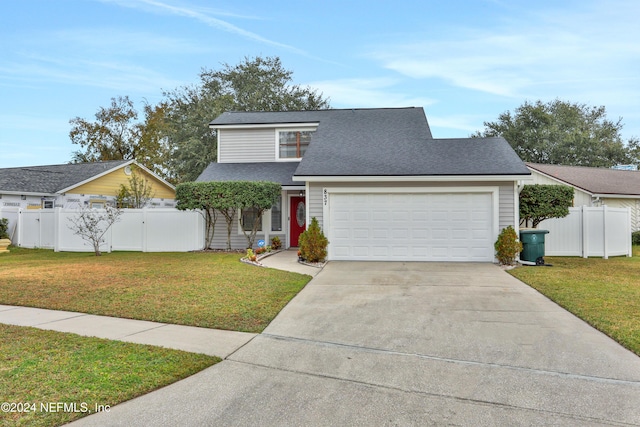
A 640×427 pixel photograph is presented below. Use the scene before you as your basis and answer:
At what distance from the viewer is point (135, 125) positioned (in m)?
37.8

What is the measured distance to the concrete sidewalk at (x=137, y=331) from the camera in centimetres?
475

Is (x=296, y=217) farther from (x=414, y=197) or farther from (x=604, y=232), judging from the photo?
(x=604, y=232)

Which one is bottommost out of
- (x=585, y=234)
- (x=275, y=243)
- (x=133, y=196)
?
(x=275, y=243)

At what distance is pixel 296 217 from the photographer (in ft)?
53.5

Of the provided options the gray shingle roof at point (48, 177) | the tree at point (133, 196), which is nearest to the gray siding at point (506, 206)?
the tree at point (133, 196)

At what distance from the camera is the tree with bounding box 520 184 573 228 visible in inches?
494

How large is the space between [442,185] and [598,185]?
45.6 ft

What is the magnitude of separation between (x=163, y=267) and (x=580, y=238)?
14.5 m

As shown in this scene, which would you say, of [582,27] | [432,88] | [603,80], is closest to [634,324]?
[582,27]

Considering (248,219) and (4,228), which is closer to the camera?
(248,219)

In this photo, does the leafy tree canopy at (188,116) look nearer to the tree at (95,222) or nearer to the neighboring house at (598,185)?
the tree at (95,222)

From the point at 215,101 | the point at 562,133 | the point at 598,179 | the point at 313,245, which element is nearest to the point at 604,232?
the point at 598,179

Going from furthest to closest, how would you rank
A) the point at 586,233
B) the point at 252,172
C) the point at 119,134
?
the point at 119,134 < the point at 252,172 < the point at 586,233

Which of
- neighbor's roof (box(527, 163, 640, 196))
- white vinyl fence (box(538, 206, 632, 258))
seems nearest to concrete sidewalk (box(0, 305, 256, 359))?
white vinyl fence (box(538, 206, 632, 258))
